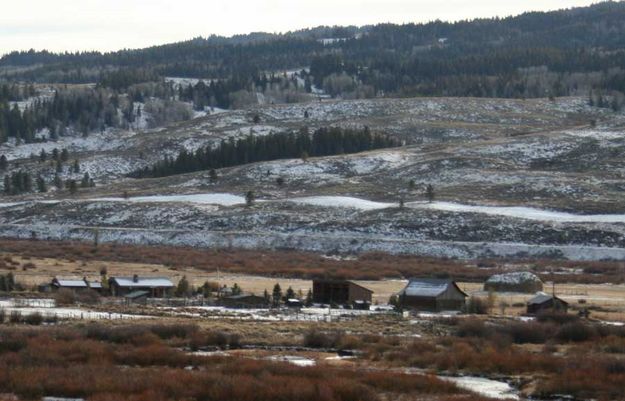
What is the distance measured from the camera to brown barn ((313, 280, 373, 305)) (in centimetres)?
6047

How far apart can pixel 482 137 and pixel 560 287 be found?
95.4m

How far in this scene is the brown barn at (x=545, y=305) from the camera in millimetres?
53938

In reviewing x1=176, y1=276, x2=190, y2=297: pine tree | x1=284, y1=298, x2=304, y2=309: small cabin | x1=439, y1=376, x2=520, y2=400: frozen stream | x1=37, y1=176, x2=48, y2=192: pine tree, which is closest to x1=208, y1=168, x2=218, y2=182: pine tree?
x1=37, y1=176, x2=48, y2=192: pine tree

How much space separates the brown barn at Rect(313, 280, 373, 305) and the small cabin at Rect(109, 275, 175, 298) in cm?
774

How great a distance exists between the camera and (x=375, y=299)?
63.8 m

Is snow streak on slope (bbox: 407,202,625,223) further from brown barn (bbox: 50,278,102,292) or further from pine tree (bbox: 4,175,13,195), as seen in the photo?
pine tree (bbox: 4,175,13,195)

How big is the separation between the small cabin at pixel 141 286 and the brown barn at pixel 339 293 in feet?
25.4

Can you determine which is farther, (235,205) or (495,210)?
(235,205)

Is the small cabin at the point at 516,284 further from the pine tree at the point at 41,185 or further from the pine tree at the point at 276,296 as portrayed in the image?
the pine tree at the point at 41,185

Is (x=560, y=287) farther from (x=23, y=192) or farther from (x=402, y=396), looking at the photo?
(x=23, y=192)

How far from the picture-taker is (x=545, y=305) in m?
54.5

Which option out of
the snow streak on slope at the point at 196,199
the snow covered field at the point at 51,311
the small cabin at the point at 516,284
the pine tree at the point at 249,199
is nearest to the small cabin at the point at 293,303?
the snow covered field at the point at 51,311

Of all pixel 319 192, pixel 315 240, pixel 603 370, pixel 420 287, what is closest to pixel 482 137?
pixel 319 192

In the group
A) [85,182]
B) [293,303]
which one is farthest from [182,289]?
[85,182]
